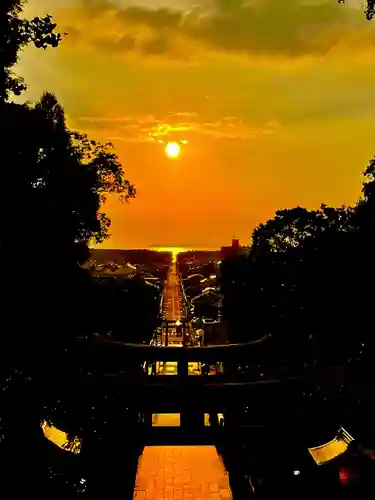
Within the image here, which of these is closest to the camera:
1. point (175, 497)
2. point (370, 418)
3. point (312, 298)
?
point (370, 418)

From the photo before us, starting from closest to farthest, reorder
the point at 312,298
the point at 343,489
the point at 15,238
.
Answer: the point at 15,238 < the point at 343,489 < the point at 312,298

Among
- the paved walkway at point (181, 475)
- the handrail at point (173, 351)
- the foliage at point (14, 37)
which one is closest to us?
the foliage at point (14, 37)

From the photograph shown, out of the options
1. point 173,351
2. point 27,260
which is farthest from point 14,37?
point 173,351

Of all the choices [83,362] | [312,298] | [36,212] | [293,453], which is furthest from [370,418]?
[36,212]

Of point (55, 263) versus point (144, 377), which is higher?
point (55, 263)

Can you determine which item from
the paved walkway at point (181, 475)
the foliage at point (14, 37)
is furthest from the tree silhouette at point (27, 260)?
the paved walkway at point (181, 475)

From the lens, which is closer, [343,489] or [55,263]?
[55,263]

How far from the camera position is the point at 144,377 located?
48.9 ft

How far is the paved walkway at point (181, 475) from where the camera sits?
51.1 feet

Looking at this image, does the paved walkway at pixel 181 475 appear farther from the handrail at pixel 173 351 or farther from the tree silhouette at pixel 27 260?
the tree silhouette at pixel 27 260

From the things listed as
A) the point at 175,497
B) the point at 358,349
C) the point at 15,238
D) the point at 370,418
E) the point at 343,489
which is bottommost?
the point at 175,497

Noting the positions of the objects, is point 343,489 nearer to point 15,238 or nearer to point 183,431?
point 183,431

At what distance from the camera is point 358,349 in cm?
1506

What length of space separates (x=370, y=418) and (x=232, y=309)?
720 inches
